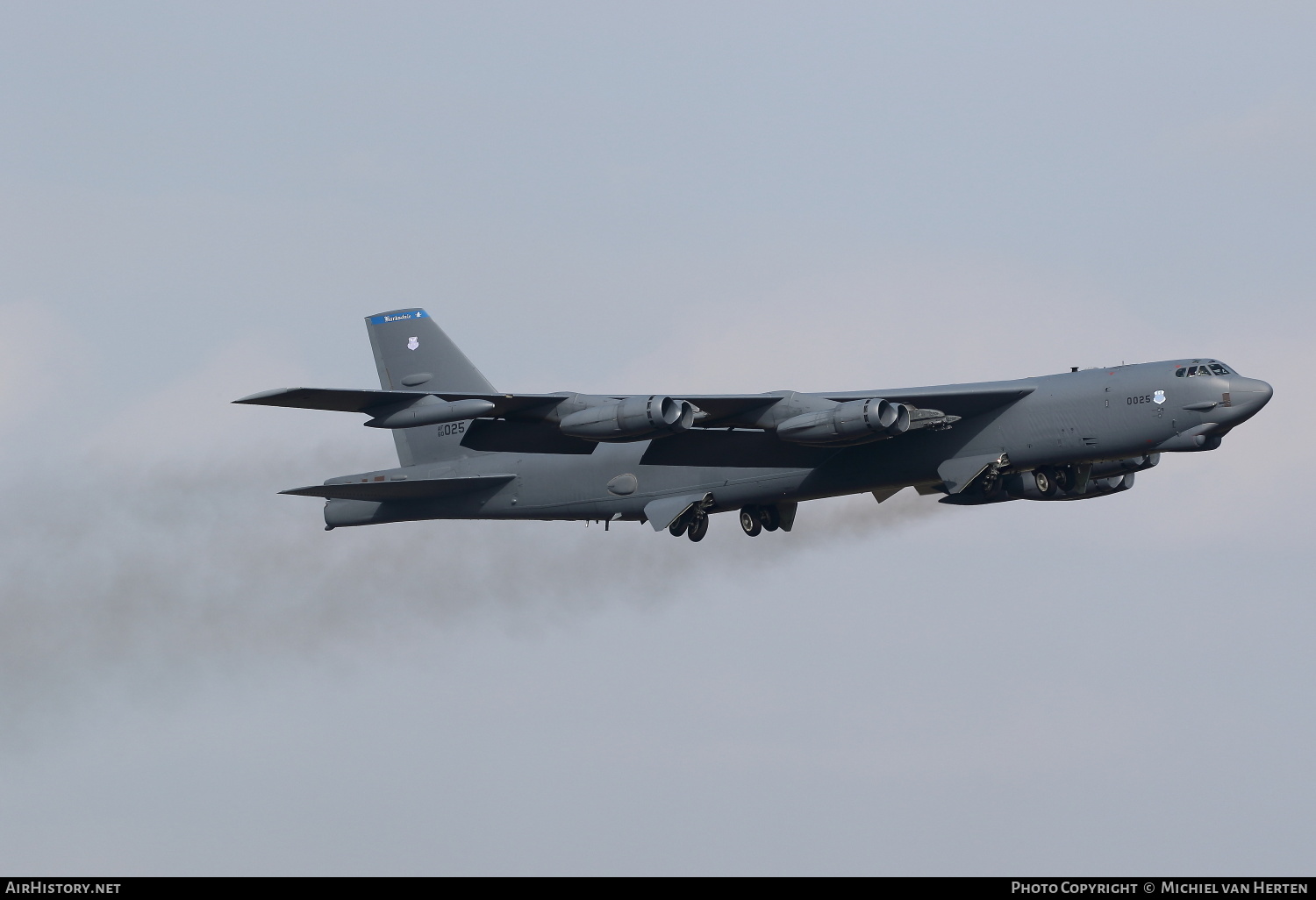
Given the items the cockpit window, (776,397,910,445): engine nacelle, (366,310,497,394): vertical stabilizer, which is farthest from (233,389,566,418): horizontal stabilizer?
the cockpit window

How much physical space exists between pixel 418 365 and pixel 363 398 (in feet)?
27.5

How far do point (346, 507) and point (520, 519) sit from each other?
381 centimetres

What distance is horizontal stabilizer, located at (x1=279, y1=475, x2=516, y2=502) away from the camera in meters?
39.2

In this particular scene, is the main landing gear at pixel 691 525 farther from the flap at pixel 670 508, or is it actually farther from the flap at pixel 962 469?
the flap at pixel 962 469

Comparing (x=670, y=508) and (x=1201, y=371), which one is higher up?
(x=1201, y=371)

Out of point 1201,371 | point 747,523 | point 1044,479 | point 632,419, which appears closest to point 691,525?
point 747,523

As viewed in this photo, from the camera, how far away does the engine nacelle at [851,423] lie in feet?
108

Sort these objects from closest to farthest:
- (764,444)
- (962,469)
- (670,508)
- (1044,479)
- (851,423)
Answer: (851,423)
(962,469)
(1044,479)
(764,444)
(670,508)

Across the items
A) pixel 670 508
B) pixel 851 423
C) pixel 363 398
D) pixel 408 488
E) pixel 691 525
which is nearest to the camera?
pixel 851 423

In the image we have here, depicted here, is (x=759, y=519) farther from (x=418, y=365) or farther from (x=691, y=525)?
(x=418, y=365)

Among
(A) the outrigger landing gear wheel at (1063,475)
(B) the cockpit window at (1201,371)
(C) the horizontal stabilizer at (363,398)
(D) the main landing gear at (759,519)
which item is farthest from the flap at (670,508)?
(B) the cockpit window at (1201,371)

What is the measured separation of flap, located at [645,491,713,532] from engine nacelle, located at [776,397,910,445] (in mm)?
3974

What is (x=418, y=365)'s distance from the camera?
4206 cm
